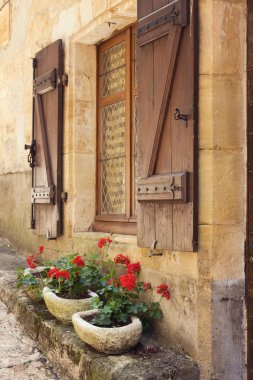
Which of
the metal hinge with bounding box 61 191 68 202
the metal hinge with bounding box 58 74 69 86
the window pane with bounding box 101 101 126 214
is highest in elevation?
the metal hinge with bounding box 58 74 69 86

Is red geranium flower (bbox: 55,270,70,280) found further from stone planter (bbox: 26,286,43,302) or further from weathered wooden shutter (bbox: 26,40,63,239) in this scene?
weathered wooden shutter (bbox: 26,40,63,239)

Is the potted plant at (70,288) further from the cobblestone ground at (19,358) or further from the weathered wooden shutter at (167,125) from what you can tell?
the weathered wooden shutter at (167,125)

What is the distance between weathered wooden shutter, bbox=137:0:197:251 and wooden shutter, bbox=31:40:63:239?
4.40 feet

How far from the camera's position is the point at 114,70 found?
4.23 meters

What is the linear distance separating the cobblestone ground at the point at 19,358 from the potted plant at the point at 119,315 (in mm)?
450

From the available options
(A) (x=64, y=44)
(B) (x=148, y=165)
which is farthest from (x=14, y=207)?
(B) (x=148, y=165)

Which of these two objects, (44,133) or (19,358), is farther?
(44,133)

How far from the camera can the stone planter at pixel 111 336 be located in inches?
108

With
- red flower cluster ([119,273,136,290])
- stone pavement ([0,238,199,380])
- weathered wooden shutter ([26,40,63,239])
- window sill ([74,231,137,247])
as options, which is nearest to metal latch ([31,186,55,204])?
weathered wooden shutter ([26,40,63,239])

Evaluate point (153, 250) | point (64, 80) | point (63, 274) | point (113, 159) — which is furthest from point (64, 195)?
point (153, 250)

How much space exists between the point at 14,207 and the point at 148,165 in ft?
9.72

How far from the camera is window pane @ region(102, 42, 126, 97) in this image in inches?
162

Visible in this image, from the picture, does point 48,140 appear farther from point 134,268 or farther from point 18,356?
point 18,356

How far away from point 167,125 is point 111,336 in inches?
51.0
